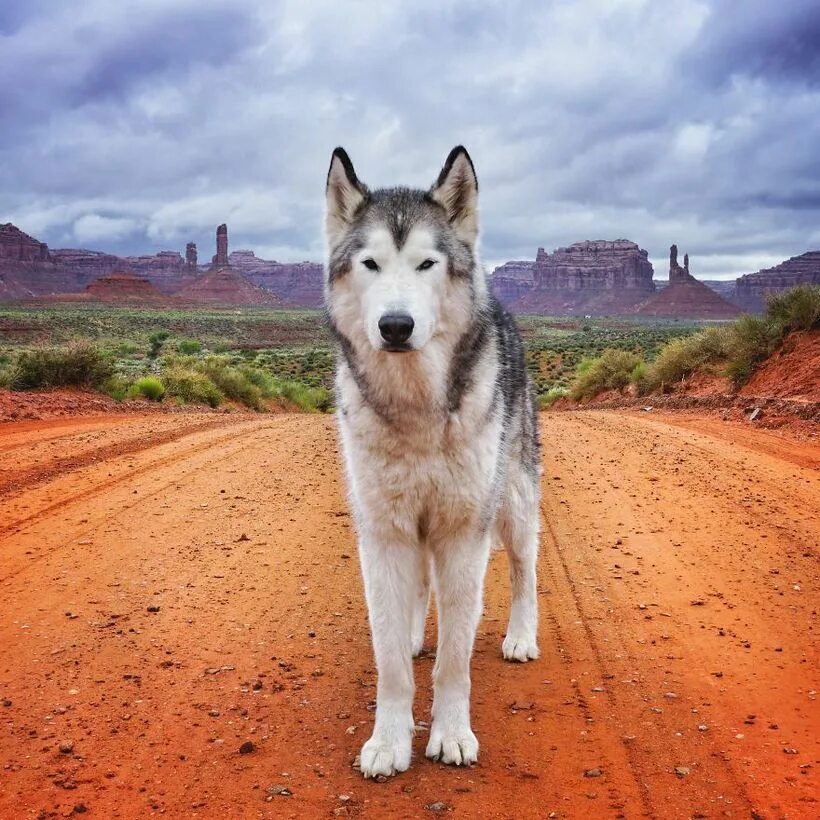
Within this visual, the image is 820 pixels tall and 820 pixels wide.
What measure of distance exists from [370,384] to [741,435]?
1140cm

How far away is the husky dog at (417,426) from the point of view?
4.22m

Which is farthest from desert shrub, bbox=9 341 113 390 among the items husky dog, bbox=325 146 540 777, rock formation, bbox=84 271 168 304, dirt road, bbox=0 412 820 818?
rock formation, bbox=84 271 168 304

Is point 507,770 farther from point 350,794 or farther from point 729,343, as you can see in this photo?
point 729,343

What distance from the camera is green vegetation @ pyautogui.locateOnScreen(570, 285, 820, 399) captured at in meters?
19.0

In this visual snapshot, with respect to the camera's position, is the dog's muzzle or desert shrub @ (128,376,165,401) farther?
desert shrub @ (128,376,165,401)

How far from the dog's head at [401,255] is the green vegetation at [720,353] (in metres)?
16.3

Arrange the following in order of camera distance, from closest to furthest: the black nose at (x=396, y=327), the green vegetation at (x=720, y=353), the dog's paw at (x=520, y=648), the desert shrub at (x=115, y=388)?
the black nose at (x=396, y=327) → the dog's paw at (x=520, y=648) → the green vegetation at (x=720, y=353) → the desert shrub at (x=115, y=388)

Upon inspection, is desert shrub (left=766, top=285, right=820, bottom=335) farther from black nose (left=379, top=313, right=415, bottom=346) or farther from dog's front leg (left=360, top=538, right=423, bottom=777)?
black nose (left=379, top=313, right=415, bottom=346)

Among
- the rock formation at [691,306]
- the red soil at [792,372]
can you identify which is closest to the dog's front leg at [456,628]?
the red soil at [792,372]

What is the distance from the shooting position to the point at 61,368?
65.0 ft

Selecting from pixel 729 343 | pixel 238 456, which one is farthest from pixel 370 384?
pixel 729 343

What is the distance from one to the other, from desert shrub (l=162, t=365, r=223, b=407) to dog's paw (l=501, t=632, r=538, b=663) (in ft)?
55.8

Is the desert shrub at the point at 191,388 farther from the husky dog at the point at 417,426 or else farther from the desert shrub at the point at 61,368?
the husky dog at the point at 417,426

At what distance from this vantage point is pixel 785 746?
4.34m
